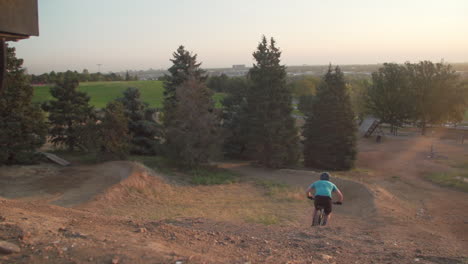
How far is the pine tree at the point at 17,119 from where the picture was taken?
58.5 feet

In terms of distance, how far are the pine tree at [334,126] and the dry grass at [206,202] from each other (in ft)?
24.7

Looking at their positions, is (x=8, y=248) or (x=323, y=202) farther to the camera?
(x=323, y=202)

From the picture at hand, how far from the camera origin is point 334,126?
968 inches

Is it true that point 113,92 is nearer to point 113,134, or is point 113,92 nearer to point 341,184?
point 113,134

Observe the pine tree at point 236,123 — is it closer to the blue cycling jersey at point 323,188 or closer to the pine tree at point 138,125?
the pine tree at point 138,125

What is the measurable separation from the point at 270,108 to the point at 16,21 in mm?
19040

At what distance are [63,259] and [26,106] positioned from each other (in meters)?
16.3

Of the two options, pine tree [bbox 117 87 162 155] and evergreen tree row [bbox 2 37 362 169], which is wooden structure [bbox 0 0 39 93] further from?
pine tree [bbox 117 87 162 155]

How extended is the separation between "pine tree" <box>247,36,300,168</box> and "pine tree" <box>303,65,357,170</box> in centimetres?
266

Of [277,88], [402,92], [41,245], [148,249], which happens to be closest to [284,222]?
[148,249]

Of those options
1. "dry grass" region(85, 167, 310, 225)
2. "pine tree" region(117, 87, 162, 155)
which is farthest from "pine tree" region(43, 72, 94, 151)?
"dry grass" region(85, 167, 310, 225)

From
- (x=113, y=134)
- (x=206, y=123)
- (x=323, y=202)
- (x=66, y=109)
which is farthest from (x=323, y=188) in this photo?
(x=66, y=109)

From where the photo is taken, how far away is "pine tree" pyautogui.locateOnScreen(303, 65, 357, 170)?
80.8 feet

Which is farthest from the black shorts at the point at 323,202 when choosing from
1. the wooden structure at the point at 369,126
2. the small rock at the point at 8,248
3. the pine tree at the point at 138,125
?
the wooden structure at the point at 369,126
